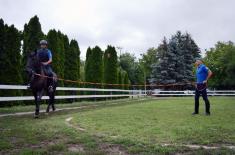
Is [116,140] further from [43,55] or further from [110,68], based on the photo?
[110,68]

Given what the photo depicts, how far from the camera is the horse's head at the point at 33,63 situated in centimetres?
923

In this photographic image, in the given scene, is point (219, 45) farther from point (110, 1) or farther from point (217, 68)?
point (110, 1)

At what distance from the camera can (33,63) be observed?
934 centimetres

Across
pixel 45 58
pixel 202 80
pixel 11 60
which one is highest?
pixel 11 60

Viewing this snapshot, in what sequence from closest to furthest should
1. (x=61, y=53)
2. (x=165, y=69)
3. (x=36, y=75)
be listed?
(x=36, y=75)
(x=61, y=53)
(x=165, y=69)

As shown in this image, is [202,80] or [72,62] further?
[72,62]

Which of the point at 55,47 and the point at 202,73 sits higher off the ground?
the point at 55,47

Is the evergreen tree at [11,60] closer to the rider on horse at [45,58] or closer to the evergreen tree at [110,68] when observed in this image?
the rider on horse at [45,58]

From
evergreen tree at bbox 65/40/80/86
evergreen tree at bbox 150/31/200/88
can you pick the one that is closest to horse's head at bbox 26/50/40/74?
evergreen tree at bbox 65/40/80/86

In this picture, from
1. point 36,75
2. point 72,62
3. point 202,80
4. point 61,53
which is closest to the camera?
point 36,75

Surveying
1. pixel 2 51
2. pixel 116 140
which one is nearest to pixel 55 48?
pixel 2 51

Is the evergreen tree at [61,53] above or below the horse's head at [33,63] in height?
above

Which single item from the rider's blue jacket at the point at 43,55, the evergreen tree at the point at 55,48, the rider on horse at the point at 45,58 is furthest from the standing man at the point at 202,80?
the evergreen tree at the point at 55,48

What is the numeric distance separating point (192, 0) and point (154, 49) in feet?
215
